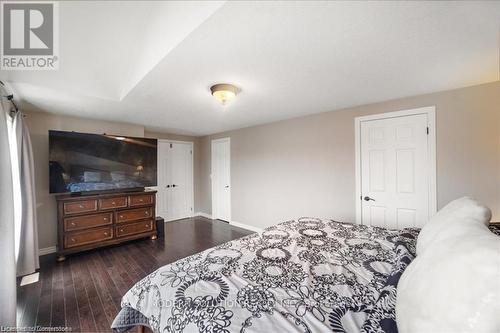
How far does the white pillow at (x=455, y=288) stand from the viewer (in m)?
0.53

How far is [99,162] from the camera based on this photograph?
337 cm

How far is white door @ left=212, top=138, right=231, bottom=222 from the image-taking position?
4934 mm

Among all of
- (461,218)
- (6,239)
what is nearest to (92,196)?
(6,239)

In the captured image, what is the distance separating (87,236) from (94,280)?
1.00 metres

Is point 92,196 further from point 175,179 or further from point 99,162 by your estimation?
point 175,179

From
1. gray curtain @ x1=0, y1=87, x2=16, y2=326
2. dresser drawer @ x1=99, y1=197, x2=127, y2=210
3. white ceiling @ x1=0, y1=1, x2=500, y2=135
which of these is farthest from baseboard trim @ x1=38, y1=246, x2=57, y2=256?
white ceiling @ x1=0, y1=1, x2=500, y2=135

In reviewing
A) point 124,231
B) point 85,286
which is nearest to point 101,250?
point 124,231

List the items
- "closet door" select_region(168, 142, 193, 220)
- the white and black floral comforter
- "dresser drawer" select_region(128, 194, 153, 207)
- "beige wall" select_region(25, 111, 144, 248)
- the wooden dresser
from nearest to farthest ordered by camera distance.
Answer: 1. the white and black floral comforter
2. the wooden dresser
3. "beige wall" select_region(25, 111, 144, 248)
4. "dresser drawer" select_region(128, 194, 153, 207)
5. "closet door" select_region(168, 142, 193, 220)

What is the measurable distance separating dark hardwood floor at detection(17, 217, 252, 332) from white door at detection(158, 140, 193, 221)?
122cm

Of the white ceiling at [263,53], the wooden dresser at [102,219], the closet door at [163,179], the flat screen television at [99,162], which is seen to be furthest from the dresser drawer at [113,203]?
the white ceiling at [263,53]

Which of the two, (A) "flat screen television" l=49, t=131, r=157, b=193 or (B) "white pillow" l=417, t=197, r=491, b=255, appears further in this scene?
(A) "flat screen television" l=49, t=131, r=157, b=193

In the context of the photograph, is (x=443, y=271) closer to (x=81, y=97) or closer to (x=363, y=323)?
(x=363, y=323)

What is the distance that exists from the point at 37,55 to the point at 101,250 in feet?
9.30

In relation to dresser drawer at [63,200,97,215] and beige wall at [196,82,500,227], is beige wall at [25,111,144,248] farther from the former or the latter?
beige wall at [196,82,500,227]
